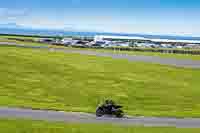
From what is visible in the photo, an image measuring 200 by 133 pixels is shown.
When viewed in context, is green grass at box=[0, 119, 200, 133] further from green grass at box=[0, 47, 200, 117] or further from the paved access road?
green grass at box=[0, 47, 200, 117]

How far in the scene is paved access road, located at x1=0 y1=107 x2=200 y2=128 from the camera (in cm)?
2608

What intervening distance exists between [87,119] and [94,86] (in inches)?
706

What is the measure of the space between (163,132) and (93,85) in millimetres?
23911

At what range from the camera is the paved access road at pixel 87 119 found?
26.1 meters

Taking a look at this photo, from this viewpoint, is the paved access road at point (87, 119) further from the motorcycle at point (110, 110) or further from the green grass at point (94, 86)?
the green grass at point (94, 86)

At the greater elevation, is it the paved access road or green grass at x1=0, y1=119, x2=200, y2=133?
green grass at x1=0, y1=119, x2=200, y2=133

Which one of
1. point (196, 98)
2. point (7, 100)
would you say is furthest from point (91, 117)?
point (196, 98)

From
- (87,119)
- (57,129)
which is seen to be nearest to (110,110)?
(87,119)

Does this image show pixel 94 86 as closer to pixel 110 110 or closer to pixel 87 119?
A: pixel 110 110

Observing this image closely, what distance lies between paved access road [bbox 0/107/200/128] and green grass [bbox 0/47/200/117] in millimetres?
2605

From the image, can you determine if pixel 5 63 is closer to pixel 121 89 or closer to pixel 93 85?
pixel 93 85

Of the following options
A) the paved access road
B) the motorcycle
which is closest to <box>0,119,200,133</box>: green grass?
the paved access road

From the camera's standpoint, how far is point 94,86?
4481 centimetres

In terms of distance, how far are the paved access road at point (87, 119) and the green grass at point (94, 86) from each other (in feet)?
8.55
